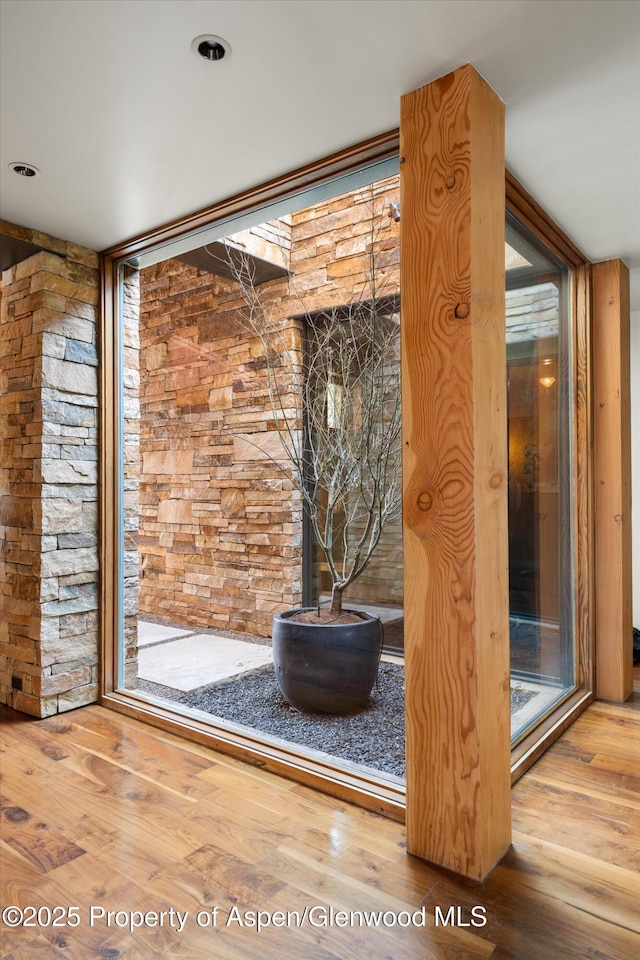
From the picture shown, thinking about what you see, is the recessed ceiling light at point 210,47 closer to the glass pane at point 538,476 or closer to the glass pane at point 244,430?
the glass pane at point 244,430

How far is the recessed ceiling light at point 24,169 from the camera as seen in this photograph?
2182mm

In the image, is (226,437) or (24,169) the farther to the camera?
(226,437)

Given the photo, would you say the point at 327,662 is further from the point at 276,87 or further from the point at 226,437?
the point at 276,87

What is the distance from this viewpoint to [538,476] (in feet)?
8.81

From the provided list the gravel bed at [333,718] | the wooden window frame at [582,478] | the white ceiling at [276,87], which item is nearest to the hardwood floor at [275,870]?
the gravel bed at [333,718]

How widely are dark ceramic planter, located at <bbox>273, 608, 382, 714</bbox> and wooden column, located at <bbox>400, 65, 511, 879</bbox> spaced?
53 cm

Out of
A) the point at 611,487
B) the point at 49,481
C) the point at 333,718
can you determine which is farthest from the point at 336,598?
the point at 611,487

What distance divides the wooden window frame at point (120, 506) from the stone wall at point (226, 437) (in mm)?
145

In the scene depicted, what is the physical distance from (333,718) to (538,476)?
1.31 metres

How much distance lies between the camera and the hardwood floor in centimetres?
144

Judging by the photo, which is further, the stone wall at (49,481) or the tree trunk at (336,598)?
the stone wall at (49,481)

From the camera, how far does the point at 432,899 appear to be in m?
1.57

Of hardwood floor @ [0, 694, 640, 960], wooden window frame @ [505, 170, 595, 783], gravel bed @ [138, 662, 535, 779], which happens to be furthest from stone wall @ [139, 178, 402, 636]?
wooden window frame @ [505, 170, 595, 783]

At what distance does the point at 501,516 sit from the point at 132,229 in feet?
6.68
